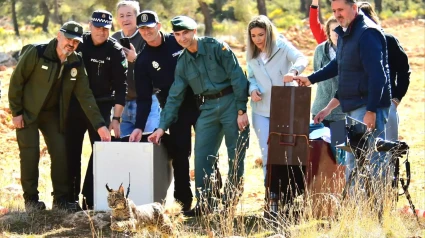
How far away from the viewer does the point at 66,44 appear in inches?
299

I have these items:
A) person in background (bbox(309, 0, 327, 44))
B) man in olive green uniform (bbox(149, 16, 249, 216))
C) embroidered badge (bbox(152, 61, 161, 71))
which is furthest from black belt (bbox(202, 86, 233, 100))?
person in background (bbox(309, 0, 327, 44))

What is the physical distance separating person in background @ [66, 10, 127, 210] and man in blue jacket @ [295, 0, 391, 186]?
2258mm

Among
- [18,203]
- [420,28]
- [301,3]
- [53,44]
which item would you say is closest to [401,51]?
[53,44]

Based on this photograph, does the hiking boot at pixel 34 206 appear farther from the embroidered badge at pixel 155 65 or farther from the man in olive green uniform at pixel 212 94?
the embroidered badge at pixel 155 65

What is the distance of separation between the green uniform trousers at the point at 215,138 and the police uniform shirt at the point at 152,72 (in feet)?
1.17

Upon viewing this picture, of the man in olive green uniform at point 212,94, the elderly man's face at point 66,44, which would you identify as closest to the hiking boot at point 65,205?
the man in olive green uniform at point 212,94

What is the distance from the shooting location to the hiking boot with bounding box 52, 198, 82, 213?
26.5ft

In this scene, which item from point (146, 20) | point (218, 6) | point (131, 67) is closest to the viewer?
point (146, 20)

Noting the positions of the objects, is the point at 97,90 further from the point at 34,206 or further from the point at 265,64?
the point at 265,64

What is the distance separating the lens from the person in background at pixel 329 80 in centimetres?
840

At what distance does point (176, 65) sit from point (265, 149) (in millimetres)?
1129

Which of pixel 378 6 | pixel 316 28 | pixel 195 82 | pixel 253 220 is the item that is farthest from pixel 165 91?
pixel 378 6

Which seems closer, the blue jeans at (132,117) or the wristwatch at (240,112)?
the wristwatch at (240,112)

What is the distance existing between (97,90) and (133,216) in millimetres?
A: 2203
